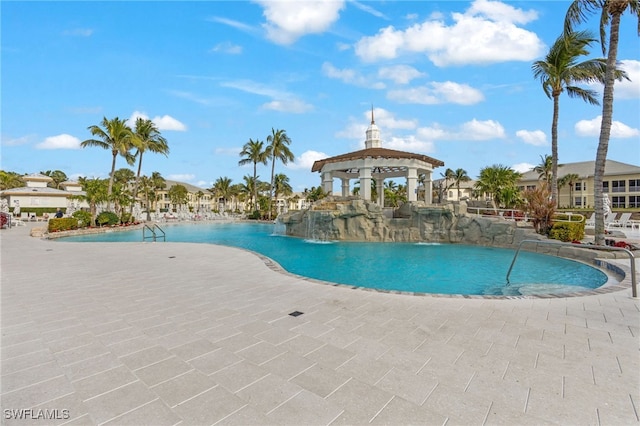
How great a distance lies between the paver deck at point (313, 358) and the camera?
90.8 inches

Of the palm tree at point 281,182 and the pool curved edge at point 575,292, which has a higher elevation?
the palm tree at point 281,182

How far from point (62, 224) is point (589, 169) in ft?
204

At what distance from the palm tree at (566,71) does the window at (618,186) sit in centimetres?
3250

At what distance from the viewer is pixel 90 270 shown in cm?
770

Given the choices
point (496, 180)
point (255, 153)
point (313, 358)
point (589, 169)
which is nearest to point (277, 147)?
point (255, 153)

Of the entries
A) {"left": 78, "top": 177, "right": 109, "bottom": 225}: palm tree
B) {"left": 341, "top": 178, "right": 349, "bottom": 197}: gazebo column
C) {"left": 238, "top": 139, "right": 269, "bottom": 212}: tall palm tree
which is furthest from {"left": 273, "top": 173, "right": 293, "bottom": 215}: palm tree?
{"left": 78, "top": 177, "right": 109, "bottom": 225}: palm tree

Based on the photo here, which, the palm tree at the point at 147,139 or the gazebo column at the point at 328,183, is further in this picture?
the palm tree at the point at 147,139

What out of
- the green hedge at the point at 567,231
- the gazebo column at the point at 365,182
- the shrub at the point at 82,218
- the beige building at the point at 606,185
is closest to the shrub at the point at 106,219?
the shrub at the point at 82,218

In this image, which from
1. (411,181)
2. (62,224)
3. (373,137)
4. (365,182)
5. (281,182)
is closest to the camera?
(62,224)

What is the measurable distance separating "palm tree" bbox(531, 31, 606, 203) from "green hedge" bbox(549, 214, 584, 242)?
244cm

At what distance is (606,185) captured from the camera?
40875 mm

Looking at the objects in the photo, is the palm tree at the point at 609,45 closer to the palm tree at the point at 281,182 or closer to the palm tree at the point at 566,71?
the palm tree at the point at 566,71

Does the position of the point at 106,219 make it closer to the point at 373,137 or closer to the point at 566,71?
the point at 373,137

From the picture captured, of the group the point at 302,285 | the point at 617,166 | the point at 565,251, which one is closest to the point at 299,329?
the point at 302,285
